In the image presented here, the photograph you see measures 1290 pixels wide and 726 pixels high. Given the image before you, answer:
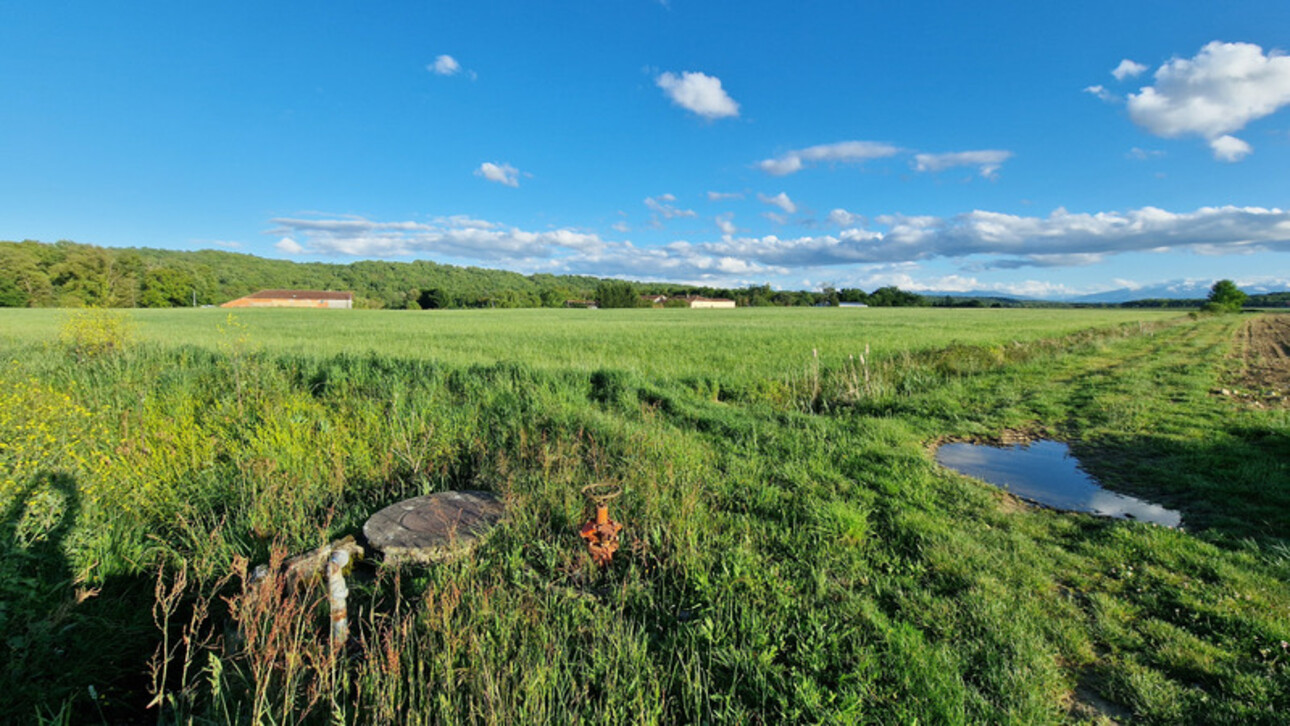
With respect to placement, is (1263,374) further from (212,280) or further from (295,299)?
(212,280)

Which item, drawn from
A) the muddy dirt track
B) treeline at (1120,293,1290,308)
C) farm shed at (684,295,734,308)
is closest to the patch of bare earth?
the muddy dirt track

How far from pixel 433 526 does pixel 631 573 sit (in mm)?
1944

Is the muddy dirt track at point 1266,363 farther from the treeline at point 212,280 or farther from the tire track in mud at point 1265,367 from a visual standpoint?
the treeline at point 212,280

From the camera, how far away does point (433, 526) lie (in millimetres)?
4656

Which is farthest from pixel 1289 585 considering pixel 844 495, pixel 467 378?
pixel 467 378

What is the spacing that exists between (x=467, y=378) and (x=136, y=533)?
6.89 metres

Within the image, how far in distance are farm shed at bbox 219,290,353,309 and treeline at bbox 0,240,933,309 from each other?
6171 millimetres

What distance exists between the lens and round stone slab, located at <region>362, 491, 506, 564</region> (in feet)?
13.8

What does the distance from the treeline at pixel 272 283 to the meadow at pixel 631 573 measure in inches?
466

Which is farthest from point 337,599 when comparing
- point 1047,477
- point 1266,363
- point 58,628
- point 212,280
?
point 212,280

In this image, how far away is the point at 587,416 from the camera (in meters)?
8.59

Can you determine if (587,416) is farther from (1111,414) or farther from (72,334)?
(72,334)

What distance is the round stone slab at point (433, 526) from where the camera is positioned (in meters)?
4.22

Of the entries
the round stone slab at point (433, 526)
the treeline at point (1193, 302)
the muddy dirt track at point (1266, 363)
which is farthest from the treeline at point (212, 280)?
the treeline at point (1193, 302)
